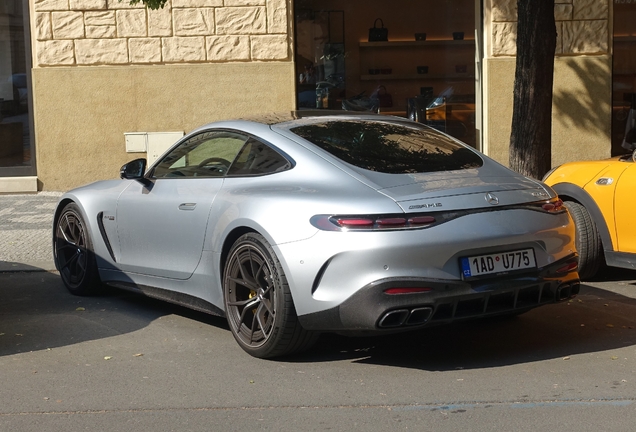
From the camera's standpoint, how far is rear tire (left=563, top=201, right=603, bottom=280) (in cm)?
775

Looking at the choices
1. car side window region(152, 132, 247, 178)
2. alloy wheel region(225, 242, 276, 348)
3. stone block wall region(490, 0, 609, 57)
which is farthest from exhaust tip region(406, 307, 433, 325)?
stone block wall region(490, 0, 609, 57)

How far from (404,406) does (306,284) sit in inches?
35.3

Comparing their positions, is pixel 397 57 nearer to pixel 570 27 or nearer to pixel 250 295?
pixel 570 27

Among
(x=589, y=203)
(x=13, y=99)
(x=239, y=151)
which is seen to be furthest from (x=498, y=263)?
(x=13, y=99)

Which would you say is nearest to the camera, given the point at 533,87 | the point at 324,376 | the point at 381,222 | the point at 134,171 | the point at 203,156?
the point at 381,222

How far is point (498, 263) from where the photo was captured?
5312mm

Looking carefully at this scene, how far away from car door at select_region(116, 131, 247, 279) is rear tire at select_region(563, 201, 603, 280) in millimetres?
3000

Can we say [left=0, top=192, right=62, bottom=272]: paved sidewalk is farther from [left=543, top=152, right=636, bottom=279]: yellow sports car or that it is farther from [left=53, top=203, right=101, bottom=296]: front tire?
[left=543, top=152, right=636, bottom=279]: yellow sports car

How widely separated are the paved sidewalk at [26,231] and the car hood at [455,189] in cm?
462

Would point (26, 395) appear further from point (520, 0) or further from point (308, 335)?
point (520, 0)

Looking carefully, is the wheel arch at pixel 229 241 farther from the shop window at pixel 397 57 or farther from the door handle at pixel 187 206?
the shop window at pixel 397 57

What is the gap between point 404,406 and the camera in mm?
4707

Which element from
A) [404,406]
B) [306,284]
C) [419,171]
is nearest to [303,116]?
[419,171]

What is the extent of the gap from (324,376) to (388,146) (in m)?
1.51
